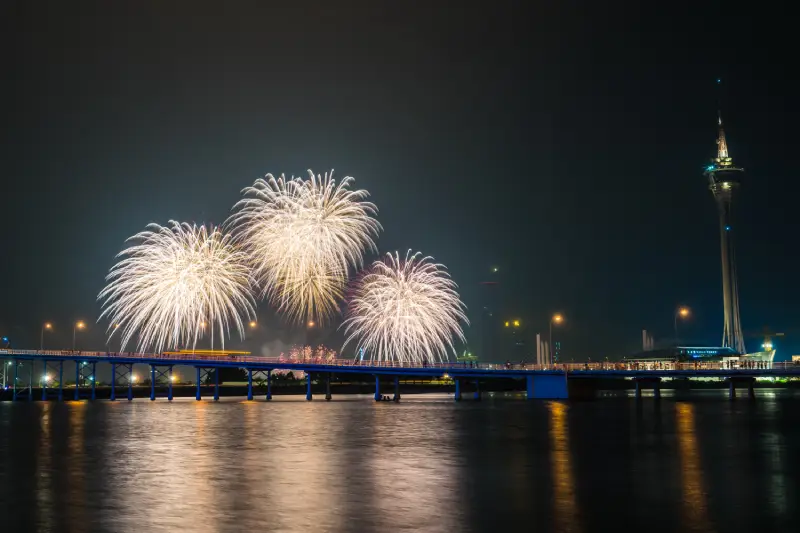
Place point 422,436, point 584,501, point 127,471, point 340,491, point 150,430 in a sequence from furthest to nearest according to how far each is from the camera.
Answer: point 150,430 < point 422,436 < point 127,471 < point 340,491 < point 584,501

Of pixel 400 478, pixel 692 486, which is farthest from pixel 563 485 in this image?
pixel 400 478

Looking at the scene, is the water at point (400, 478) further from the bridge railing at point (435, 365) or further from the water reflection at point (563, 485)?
the bridge railing at point (435, 365)

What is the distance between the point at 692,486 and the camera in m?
34.6

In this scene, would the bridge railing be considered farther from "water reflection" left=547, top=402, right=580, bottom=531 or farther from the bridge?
"water reflection" left=547, top=402, right=580, bottom=531

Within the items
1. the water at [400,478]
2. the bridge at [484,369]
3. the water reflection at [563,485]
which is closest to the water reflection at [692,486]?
the water at [400,478]

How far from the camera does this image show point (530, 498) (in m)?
31.4

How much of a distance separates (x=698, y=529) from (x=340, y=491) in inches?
523

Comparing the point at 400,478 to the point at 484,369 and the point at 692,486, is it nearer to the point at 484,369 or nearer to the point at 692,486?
the point at 692,486

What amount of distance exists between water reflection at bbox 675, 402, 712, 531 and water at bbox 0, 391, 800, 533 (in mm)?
75

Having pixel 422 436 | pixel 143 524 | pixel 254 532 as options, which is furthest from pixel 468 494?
pixel 422 436

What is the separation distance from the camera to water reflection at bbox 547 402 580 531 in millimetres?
26844

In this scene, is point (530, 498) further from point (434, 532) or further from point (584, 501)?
point (434, 532)

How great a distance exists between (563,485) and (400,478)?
6776mm

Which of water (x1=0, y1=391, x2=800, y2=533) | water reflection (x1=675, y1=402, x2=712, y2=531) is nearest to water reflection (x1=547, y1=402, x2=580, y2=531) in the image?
water (x1=0, y1=391, x2=800, y2=533)
